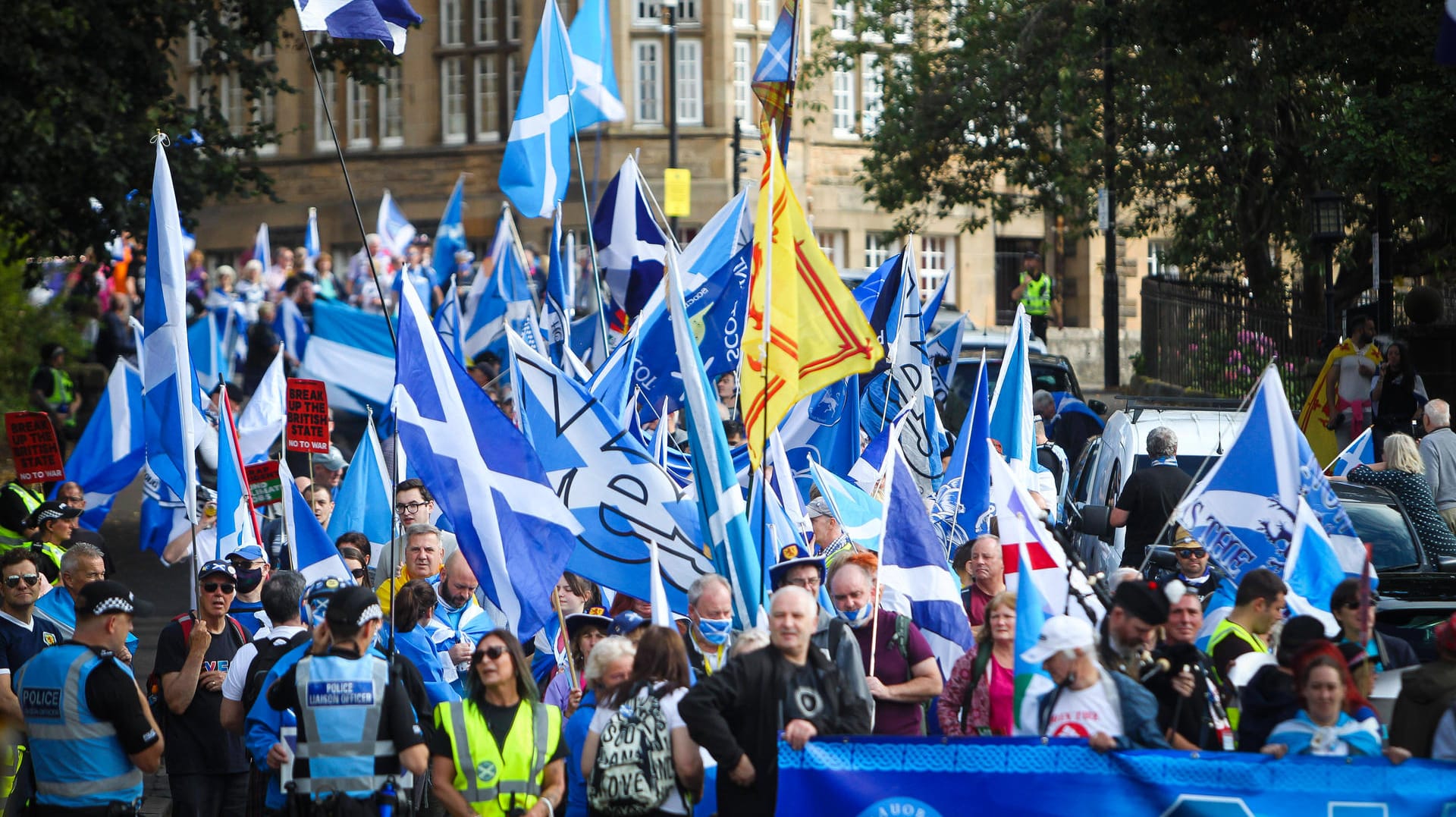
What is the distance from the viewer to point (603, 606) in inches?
383

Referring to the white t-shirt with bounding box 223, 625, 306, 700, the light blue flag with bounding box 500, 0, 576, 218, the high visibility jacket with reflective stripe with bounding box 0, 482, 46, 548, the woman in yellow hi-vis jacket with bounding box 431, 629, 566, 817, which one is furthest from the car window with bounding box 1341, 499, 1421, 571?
the high visibility jacket with reflective stripe with bounding box 0, 482, 46, 548

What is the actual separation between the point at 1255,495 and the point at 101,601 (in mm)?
4537

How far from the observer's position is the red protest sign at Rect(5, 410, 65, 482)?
1266cm

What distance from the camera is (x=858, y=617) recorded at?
25.7ft

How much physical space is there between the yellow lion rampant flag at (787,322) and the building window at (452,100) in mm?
40490

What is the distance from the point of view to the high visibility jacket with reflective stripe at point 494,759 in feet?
22.5

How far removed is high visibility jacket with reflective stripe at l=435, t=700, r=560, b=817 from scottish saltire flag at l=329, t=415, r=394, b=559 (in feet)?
15.5

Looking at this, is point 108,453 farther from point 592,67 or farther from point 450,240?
point 450,240

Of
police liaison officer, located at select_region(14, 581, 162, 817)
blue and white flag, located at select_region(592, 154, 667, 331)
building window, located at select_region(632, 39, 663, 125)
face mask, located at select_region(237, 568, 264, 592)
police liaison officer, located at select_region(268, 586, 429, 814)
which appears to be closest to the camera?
police liaison officer, located at select_region(268, 586, 429, 814)

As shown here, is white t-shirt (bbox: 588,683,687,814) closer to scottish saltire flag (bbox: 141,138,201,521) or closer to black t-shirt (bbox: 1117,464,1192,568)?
scottish saltire flag (bbox: 141,138,201,521)

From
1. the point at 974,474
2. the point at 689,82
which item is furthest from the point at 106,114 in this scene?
the point at 689,82

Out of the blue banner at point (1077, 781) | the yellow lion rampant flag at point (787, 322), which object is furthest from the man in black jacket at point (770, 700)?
the yellow lion rampant flag at point (787, 322)

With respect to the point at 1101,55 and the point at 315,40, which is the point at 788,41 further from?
the point at 315,40

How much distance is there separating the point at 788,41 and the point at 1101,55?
13343 millimetres
